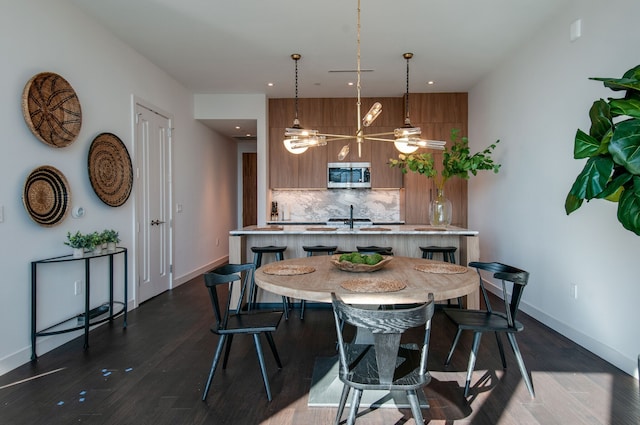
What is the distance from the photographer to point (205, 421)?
1945 mm

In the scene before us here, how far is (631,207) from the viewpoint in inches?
63.3

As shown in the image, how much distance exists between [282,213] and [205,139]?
192 cm

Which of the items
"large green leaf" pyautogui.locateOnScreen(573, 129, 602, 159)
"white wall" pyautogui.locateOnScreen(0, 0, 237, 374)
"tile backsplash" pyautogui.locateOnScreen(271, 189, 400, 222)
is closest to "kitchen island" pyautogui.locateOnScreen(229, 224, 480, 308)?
"white wall" pyautogui.locateOnScreen(0, 0, 237, 374)

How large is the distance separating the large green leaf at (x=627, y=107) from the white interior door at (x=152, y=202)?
443 cm

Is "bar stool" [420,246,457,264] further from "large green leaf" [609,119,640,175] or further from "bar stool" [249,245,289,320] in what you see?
"large green leaf" [609,119,640,175]

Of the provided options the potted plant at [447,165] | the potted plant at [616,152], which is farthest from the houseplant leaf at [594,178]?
the potted plant at [447,165]

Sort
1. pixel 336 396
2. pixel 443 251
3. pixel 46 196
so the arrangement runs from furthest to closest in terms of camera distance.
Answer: pixel 443 251
pixel 46 196
pixel 336 396

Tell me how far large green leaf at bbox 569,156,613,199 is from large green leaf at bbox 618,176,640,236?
0.10 meters

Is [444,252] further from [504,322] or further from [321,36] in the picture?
[321,36]

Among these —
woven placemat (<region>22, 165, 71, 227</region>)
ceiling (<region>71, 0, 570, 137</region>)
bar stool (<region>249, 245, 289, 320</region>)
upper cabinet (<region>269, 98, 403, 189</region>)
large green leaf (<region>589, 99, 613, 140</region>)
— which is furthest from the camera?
upper cabinet (<region>269, 98, 403, 189</region>)

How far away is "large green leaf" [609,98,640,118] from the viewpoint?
5.14ft

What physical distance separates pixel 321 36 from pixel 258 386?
3387 millimetres

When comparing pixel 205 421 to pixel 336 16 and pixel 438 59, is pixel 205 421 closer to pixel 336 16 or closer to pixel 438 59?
pixel 336 16

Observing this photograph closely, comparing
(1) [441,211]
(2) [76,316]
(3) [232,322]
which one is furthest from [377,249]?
(2) [76,316]
